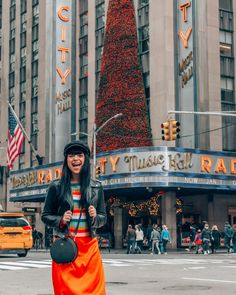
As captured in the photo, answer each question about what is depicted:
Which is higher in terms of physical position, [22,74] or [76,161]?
[22,74]

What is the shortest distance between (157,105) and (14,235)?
21008 millimetres

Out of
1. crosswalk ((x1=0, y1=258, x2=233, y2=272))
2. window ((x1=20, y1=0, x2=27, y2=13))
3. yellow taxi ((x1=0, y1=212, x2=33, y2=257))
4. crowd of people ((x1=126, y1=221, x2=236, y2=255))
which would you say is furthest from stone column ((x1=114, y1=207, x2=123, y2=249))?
window ((x1=20, y1=0, x2=27, y2=13))

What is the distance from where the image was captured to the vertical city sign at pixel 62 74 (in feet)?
184

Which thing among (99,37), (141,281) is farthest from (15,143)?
(141,281)

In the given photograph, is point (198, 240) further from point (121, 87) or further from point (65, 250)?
point (65, 250)

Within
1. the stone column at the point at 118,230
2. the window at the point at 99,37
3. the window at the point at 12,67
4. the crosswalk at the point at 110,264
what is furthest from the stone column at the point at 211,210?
the window at the point at 12,67

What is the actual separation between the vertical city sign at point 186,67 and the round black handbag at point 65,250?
41.4 meters

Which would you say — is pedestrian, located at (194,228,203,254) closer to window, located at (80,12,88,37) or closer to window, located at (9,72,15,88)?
window, located at (80,12,88,37)

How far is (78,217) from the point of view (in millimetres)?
6066

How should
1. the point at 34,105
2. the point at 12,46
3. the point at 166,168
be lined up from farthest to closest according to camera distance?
1. the point at 12,46
2. the point at 34,105
3. the point at 166,168

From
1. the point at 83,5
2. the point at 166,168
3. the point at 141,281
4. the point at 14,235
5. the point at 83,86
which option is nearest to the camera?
the point at 141,281

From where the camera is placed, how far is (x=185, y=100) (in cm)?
4697

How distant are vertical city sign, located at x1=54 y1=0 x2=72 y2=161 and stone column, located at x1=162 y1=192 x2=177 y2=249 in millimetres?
14229

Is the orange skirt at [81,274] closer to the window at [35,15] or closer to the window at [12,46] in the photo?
the window at [35,15]
